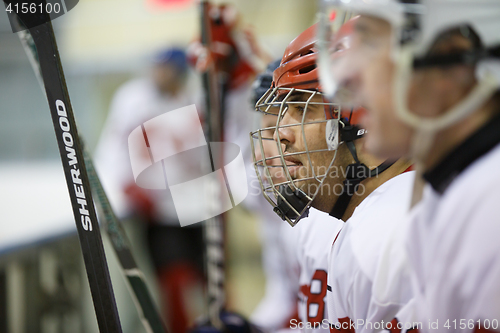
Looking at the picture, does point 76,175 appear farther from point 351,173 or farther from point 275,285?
point 275,285

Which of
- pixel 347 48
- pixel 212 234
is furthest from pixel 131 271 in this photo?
pixel 212 234

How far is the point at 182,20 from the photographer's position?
434cm

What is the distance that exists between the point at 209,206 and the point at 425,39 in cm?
127

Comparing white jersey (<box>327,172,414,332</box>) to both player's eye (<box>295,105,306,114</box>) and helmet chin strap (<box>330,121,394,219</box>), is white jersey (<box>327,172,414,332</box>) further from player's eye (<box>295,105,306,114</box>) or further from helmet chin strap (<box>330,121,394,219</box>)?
player's eye (<box>295,105,306,114</box>)

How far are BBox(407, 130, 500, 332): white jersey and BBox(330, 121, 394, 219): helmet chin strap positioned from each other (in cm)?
30

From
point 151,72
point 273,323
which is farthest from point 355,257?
point 151,72

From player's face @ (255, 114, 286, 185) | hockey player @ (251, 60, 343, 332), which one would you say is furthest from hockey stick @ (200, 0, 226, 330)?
player's face @ (255, 114, 286, 185)

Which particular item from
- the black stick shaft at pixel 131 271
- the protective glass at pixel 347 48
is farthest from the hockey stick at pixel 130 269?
the protective glass at pixel 347 48

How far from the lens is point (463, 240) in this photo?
514 mm

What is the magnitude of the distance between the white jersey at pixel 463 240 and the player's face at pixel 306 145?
0.31 m

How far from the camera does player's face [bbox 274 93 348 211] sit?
0.87 meters

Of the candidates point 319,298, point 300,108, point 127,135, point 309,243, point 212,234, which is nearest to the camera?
point 300,108

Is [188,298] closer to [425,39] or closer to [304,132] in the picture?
[304,132]

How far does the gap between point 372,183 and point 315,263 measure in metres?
0.28
